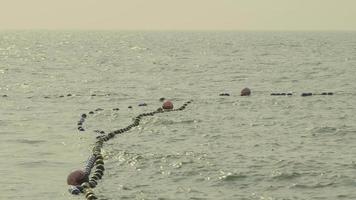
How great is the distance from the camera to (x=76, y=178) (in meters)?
25.9

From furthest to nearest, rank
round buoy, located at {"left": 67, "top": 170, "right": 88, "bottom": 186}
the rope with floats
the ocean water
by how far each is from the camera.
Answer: the ocean water, round buoy, located at {"left": 67, "top": 170, "right": 88, "bottom": 186}, the rope with floats

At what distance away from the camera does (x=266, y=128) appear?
1606 inches

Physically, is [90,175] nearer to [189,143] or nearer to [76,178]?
[76,178]

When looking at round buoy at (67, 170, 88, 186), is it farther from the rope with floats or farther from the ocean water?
the ocean water

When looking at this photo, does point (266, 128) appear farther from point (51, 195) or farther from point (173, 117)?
point (51, 195)

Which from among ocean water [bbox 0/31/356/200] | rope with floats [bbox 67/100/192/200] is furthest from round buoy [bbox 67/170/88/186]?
ocean water [bbox 0/31/356/200]

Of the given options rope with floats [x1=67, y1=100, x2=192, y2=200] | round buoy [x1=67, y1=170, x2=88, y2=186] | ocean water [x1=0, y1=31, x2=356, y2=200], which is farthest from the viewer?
ocean water [x1=0, y1=31, x2=356, y2=200]

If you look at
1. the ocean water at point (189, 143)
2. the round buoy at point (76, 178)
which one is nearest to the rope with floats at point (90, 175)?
the round buoy at point (76, 178)

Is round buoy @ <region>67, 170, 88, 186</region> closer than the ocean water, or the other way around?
round buoy @ <region>67, 170, 88, 186</region>

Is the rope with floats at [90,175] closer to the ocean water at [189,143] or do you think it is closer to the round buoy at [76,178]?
the round buoy at [76,178]

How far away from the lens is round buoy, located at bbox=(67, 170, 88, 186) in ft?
84.8

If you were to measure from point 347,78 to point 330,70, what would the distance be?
15.6 metres

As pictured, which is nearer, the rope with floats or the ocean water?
the rope with floats

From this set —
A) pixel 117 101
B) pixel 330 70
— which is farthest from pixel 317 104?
pixel 330 70
